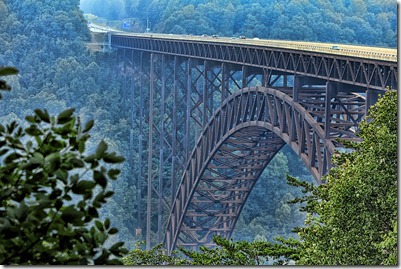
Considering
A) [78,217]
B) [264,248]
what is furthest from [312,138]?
[78,217]

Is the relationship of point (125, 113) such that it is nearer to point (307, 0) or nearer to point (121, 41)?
point (121, 41)

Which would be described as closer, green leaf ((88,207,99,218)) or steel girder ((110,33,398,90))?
green leaf ((88,207,99,218))

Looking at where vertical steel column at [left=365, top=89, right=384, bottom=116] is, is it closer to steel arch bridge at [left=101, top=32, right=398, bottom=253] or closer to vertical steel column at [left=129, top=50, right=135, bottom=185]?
steel arch bridge at [left=101, top=32, right=398, bottom=253]

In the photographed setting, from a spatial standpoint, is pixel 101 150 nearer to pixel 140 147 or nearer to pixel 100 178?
pixel 100 178

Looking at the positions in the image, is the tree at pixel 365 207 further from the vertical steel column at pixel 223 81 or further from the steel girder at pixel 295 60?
the vertical steel column at pixel 223 81

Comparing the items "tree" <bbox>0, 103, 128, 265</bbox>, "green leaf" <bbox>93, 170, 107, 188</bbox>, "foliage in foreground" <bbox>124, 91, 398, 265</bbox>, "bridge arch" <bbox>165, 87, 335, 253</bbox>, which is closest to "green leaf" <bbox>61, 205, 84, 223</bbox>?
"tree" <bbox>0, 103, 128, 265</bbox>

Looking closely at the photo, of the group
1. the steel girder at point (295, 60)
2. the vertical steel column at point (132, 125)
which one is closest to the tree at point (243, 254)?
the steel girder at point (295, 60)

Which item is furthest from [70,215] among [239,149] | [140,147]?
[140,147]
